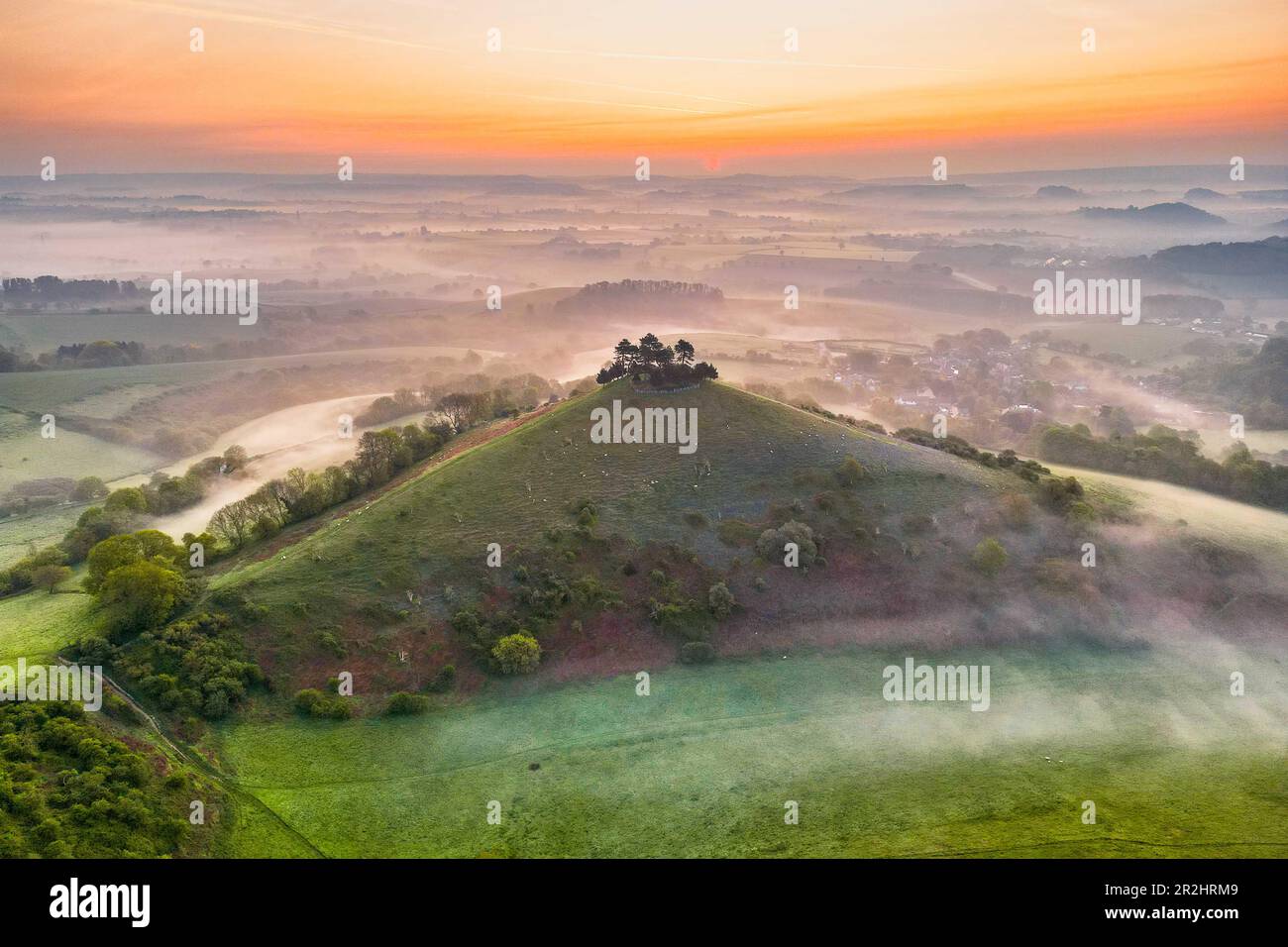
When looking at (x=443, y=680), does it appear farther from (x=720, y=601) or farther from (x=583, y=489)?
(x=583, y=489)

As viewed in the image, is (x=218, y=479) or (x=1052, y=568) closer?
(x=1052, y=568)

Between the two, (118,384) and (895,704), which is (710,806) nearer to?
(895,704)

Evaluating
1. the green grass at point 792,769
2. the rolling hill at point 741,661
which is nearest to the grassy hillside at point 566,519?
the rolling hill at point 741,661

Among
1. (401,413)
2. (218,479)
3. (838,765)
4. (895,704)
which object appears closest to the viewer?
(838,765)

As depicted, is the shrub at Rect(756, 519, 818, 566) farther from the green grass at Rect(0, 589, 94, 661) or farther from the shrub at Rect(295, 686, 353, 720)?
the green grass at Rect(0, 589, 94, 661)

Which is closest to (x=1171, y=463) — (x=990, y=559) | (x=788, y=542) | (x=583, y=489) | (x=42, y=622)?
Answer: (x=990, y=559)

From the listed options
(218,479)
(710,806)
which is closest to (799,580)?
(710,806)

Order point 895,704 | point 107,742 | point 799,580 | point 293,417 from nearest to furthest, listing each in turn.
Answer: point 107,742 → point 895,704 → point 799,580 → point 293,417
